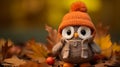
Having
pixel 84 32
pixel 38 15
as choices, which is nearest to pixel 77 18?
pixel 84 32

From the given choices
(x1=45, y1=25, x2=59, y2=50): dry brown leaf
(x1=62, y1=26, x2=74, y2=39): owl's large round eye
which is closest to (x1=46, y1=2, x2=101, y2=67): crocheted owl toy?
(x1=62, y1=26, x2=74, y2=39): owl's large round eye

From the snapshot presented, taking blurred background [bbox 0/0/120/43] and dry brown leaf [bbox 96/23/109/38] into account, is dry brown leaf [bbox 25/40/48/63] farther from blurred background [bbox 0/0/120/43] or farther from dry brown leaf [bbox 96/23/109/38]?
blurred background [bbox 0/0/120/43]

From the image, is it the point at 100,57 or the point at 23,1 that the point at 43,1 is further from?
the point at 100,57

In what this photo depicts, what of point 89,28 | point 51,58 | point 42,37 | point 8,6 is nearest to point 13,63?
point 51,58

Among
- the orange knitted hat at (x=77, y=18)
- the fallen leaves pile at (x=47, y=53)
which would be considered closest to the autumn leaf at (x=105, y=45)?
the fallen leaves pile at (x=47, y=53)

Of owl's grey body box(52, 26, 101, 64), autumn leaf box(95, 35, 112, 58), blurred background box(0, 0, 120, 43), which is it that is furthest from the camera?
blurred background box(0, 0, 120, 43)

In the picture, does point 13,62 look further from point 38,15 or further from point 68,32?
point 38,15
